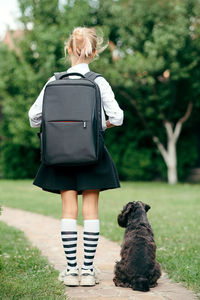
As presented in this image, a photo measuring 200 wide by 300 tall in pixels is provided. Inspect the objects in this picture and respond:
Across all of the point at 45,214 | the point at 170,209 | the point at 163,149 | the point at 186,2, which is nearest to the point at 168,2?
the point at 186,2

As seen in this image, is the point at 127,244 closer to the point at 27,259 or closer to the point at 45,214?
the point at 27,259

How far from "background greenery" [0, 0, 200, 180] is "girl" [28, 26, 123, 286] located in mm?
12044

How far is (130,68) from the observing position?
15922 millimetres

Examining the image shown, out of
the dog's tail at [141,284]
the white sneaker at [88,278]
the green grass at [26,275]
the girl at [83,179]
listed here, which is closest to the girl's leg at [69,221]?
the girl at [83,179]

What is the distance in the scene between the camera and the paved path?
11.8 feet

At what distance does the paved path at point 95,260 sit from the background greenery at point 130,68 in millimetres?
9099

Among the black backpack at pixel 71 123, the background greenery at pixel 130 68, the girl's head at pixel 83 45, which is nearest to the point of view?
the black backpack at pixel 71 123

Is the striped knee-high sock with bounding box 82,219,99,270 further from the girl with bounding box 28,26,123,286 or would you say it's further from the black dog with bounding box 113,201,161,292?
the black dog with bounding box 113,201,161,292

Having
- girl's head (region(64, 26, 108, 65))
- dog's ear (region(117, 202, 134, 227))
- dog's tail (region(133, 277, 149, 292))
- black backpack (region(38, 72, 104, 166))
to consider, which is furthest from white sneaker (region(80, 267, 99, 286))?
girl's head (region(64, 26, 108, 65))

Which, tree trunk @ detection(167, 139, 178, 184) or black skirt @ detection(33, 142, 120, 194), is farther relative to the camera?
tree trunk @ detection(167, 139, 178, 184)

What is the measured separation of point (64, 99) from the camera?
3.55 m

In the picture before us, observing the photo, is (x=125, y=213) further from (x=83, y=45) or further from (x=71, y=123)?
(x=83, y=45)

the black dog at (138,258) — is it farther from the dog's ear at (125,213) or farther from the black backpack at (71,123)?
the black backpack at (71,123)

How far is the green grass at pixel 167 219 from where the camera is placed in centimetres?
464
